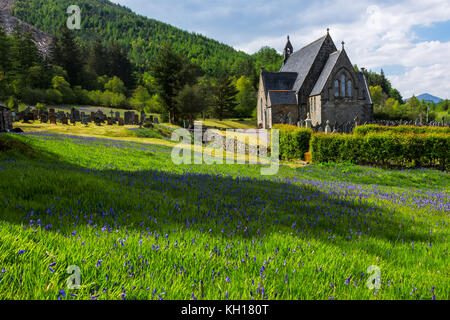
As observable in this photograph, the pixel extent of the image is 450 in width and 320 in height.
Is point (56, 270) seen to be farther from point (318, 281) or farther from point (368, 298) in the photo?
point (368, 298)

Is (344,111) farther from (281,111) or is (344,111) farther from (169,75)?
(169,75)

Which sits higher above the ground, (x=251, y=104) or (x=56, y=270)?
(x=251, y=104)

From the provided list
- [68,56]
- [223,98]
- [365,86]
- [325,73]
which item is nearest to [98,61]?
[68,56]

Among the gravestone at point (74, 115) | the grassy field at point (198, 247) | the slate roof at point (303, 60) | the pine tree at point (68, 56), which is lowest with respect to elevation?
the grassy field at point (198, 247)

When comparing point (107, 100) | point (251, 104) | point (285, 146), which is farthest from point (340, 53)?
point (107, 100)

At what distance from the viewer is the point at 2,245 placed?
Result: 92.0 inches

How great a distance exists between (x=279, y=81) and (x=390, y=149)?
34.5m

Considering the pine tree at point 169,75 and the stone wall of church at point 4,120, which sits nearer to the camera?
the stone wall of church at point 4,120

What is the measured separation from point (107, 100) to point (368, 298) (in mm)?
81302

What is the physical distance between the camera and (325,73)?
4194 cm

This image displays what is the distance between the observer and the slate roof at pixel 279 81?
156ft

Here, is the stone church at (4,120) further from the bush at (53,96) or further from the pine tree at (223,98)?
the pine tree at (223,98)

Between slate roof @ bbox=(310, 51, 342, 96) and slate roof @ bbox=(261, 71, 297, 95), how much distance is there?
5.51 metres

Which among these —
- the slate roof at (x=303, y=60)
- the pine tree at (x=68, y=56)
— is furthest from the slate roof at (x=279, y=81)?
the pine tree at (x=68, y=56)
